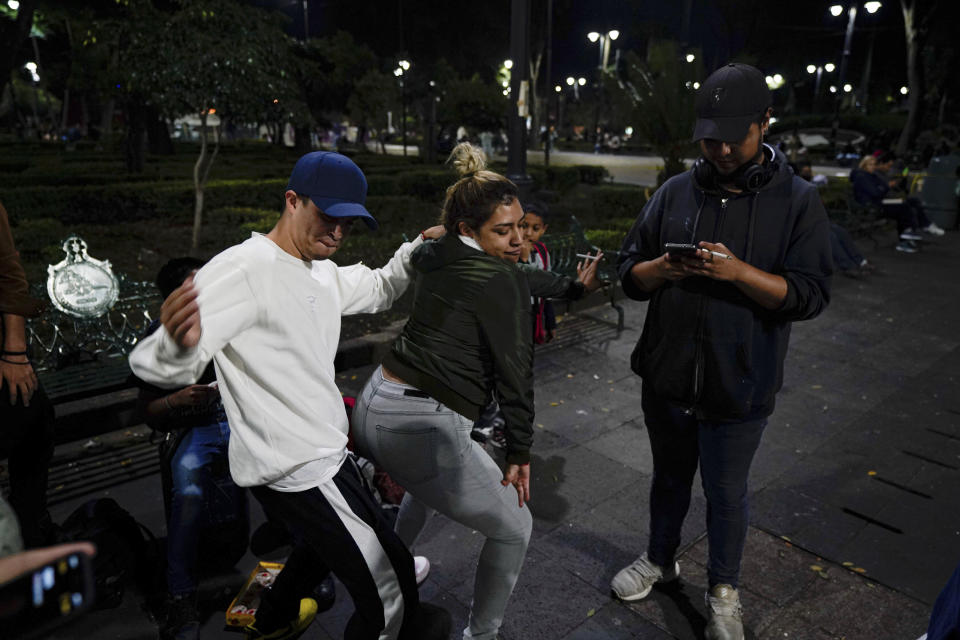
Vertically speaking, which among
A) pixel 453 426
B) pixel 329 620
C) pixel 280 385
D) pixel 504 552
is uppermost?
pixel 280 385

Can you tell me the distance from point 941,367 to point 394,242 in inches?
255

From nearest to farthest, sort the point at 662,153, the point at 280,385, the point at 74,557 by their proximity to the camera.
A: the point at 74,557, the point at 280,385, the point at 662,153

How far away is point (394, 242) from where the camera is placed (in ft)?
30.6

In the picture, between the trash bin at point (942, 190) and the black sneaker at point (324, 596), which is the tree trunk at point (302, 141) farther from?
the black sneaker at point (324, 596)

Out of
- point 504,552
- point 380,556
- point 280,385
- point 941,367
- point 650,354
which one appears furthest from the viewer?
point 941,367

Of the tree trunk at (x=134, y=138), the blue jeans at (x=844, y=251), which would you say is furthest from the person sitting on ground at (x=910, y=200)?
the tree trunk at (x=134, y=138)

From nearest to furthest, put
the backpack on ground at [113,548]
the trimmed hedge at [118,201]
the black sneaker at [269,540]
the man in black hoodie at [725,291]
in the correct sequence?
the man in black hoodie at [725,291] → the backpack on ground at [113,548] → the black sneaker at [269,540] → the trimmed hedge at [118,201]

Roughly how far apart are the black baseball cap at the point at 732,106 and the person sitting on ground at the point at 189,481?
222 cm

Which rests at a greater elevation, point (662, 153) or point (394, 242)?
point (662, 153)

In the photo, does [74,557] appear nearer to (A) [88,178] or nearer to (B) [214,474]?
(B) [214,474]

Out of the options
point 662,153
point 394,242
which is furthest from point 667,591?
point 662,153

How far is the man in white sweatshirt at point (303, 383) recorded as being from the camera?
200cm

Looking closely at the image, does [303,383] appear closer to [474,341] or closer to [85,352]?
[474,341]

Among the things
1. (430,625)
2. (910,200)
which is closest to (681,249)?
(430,625)
